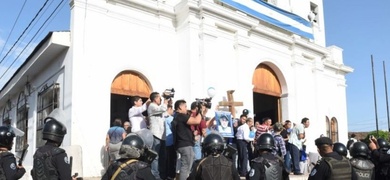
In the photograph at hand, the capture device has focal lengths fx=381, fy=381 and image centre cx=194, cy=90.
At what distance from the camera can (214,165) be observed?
4.53 metres

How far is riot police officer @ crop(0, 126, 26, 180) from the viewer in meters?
4.54

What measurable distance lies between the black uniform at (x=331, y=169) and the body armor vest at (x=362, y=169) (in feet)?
2.62

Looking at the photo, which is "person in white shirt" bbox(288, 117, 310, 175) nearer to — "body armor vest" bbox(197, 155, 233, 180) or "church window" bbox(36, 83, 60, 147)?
"body armor vest" bbox(197, 155, 233, 180)

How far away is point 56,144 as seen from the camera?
14.9 feet

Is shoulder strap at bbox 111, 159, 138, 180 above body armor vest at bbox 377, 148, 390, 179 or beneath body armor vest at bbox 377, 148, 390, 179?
above

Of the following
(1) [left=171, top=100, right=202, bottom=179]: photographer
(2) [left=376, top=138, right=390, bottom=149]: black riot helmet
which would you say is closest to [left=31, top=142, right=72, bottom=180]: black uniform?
(1) [left=171, top=100, right=202, bottom=179]: photographer

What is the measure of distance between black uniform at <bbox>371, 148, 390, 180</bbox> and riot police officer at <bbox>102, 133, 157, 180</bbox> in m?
4.46

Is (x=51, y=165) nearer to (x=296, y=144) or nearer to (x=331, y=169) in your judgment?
(x=331, y=169)

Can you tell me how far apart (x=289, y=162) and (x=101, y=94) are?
5443mm

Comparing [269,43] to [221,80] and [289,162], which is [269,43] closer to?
[221,80]

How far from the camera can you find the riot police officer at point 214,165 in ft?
14.8

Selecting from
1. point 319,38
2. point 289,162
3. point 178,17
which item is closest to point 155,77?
point 178,17

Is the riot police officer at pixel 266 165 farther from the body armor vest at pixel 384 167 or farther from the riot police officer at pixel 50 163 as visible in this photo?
the body armor vest at pixel 384 167

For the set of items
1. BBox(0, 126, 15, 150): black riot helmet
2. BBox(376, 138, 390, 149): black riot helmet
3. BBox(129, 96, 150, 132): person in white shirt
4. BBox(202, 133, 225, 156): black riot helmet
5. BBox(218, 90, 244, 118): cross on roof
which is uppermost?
BBox(218, 90, 244, 118): cross on roof
